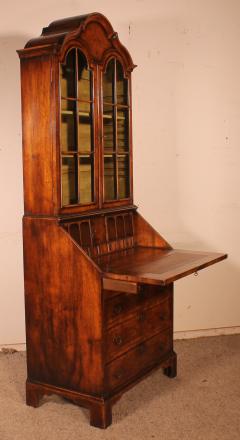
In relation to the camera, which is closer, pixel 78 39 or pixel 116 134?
pixel 78 39

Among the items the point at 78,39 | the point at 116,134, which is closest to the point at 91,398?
the point at 116,134

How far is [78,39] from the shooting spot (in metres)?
2.95

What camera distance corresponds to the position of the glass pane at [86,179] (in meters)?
3.11

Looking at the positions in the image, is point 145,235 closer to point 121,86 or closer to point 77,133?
point 77,133

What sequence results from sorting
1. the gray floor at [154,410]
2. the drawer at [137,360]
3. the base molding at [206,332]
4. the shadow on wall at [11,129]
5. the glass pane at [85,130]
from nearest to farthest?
the gray floor at [154,410] < the drawer at [137,360] < the glass pane at [85,130] < the shadow on wall at [11,129] < the base molding at [206,332]

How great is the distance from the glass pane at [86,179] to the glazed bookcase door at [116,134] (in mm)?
94

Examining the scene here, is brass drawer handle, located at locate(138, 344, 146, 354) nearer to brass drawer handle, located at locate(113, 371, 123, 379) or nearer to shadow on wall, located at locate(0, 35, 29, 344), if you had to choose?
brass drawer handle, located at locate(113, 371, 123, 379)

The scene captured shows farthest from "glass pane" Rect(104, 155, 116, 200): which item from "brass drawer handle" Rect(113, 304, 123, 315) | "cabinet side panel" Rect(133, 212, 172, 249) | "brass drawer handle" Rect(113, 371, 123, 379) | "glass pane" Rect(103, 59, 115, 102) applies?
"brass drawer handle" Rect(113, 371, 123, 379)

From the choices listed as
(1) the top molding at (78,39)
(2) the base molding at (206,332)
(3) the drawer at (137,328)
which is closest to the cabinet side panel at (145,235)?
(3) the drawer at (137,328)

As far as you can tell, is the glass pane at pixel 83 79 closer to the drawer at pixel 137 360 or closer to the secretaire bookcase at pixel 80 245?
the secretaire bookcase at pixel 80 245

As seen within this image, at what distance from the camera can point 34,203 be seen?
3.01 metres

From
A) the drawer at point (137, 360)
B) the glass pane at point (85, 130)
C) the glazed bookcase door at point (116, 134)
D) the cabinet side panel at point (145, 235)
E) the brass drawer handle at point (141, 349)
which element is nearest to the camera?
the drawer at point (137, 360)

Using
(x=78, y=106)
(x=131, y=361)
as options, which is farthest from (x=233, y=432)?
(x=78, y=106)

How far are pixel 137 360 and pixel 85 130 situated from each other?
133 cm
